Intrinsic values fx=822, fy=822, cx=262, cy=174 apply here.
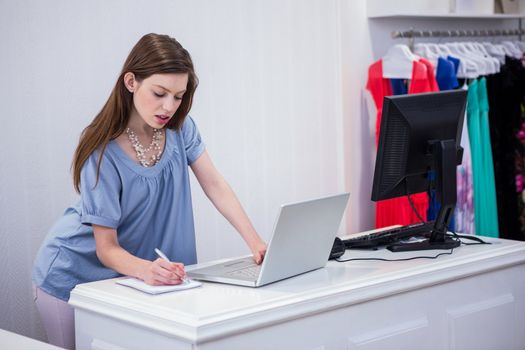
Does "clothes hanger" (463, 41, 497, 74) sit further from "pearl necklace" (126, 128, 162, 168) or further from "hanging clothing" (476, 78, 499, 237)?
"pearl necklace" (126, 128, 162, 168)

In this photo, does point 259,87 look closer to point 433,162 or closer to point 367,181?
point 367,181

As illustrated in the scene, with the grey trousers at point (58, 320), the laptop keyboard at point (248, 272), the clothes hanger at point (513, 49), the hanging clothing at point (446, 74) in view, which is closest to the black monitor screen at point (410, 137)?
the laptop keyboard at point (248, 272)

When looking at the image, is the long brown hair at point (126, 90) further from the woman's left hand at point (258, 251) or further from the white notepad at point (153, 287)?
the woman's left hand at point (258, 251)

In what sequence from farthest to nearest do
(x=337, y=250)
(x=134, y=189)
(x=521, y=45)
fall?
(x=521, y=45), (x=337, y=250), (x=134, y=189)

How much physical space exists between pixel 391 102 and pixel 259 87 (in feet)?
4.91

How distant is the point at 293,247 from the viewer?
2246 mm

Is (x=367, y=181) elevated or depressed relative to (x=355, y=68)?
depressed

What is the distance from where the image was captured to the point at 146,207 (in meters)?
2.55

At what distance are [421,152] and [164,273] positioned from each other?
1.02 m

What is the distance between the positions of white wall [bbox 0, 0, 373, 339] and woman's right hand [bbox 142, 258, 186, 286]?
3.61 ft

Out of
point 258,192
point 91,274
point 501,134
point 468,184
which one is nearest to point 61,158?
point 91,274

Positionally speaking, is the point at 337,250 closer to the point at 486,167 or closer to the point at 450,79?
the point at 450,79

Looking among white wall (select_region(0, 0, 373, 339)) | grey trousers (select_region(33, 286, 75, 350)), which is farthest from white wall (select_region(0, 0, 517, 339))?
grey trousers (select_region(33, 286, 75, 350))

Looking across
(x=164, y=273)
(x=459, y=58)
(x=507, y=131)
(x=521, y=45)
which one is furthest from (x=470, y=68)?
(x=164, y=273)
